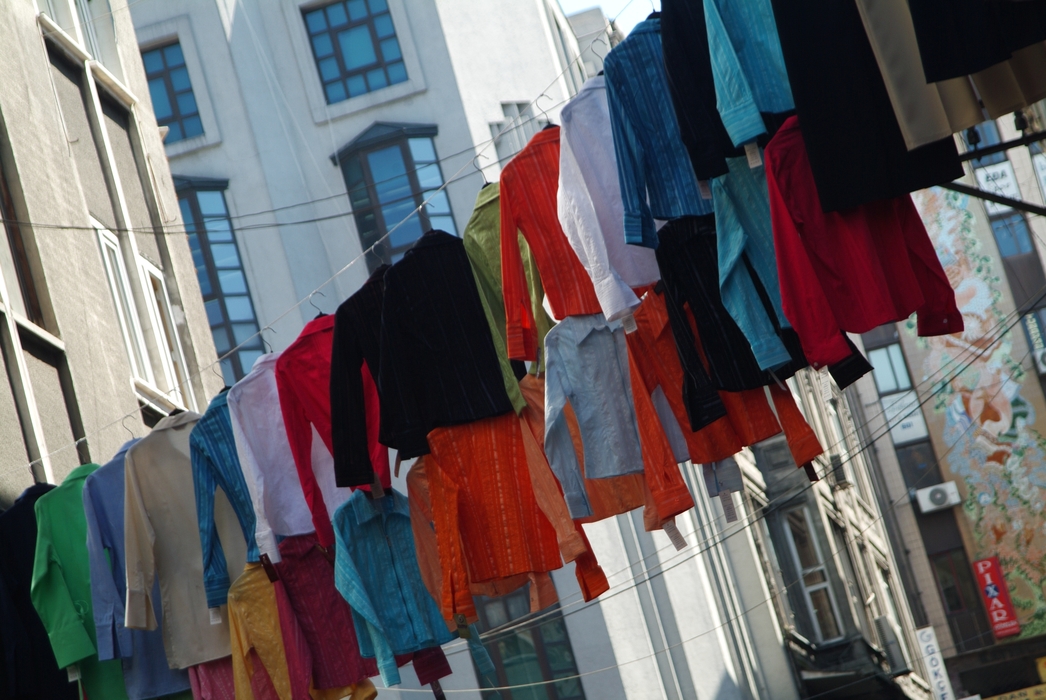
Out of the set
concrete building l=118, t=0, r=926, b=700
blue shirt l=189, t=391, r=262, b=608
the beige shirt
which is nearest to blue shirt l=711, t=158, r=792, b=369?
blue shirt l=189, t=391, r=262, b=608

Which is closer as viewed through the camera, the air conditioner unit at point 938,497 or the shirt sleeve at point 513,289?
the shirt sleeve at point 513,289

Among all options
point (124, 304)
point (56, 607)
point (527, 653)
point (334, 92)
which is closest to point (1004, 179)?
point (334, 92)

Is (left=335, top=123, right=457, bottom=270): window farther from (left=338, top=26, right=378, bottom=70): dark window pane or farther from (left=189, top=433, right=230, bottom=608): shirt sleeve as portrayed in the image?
(left=189, top=433, right=230, bottom=608): shirt sleeve

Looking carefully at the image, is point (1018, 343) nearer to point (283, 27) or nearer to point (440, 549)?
point (283, 27)

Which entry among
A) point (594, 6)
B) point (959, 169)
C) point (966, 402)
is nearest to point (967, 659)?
point (966, 402)

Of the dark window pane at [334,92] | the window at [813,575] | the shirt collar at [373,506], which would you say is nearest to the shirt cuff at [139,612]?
the shirt collar at [373,506]

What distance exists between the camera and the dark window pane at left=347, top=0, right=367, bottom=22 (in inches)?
502

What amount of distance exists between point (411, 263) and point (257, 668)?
1885 millimetres

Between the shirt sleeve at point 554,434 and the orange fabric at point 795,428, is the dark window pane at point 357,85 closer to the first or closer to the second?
the shirt sleeve at point 554,434

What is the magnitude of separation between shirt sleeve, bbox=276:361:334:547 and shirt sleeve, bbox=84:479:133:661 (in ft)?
3.08

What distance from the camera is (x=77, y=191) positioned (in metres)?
7.83

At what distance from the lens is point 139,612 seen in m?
4.82

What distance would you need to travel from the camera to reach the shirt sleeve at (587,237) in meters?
3.98

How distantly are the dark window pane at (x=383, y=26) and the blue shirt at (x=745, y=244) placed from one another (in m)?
9.74
